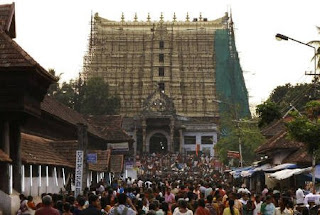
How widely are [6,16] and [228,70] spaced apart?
8732cm

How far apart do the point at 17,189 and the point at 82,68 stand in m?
88.1

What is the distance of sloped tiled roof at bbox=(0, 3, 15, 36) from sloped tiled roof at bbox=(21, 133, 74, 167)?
441 cm

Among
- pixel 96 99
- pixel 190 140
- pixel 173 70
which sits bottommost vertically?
pixel 190 140

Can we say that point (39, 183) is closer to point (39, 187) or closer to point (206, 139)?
point (39, 187)

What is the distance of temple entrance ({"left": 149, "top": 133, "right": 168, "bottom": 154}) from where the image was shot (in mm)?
111562

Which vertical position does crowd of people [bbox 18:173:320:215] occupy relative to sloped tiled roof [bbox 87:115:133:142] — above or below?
below

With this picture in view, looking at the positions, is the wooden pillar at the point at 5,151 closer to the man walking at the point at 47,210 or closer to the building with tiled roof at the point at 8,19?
the building with tiled roof at the point at 8,19

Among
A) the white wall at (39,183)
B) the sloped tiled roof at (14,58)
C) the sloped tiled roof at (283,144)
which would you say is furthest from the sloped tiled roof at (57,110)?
the sloped tiled roof at (14,58)

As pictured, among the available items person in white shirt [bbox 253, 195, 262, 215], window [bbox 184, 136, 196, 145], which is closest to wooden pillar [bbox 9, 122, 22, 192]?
person in white shirt [bbox 253, 195, 262, 215]

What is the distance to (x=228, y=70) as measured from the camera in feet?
366

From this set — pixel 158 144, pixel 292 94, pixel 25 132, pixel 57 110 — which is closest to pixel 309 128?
pixel 25 132

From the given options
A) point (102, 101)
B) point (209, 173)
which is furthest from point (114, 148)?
point (102, 101)

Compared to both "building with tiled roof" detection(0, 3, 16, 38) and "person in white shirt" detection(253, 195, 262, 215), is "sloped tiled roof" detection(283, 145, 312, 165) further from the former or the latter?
"building with tiled roof" detection(0, 3, 16, 38)

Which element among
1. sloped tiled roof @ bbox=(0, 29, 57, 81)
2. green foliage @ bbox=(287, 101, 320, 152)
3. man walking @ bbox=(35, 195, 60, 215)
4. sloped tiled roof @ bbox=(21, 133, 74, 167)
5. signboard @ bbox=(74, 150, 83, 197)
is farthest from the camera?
green foliage @ bbox=(287, 101, 320, 152)
